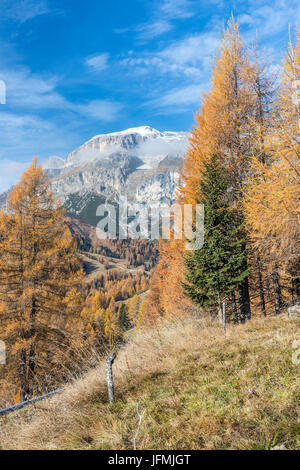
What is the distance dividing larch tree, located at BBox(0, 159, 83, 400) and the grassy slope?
6267mm

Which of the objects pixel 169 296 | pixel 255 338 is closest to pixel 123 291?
pixel 169 296

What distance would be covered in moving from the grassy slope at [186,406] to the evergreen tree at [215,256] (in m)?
3.08

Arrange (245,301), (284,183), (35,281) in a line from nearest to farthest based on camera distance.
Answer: (284,183) → (245,301) → (35,281)

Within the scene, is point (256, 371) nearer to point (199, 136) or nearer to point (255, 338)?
point (255, 338)

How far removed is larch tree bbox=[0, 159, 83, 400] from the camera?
10898 mm

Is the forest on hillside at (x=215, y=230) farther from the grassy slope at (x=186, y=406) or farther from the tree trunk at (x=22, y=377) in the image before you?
the grassy slope at (x=186, y=406)

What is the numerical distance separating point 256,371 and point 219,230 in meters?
6.09

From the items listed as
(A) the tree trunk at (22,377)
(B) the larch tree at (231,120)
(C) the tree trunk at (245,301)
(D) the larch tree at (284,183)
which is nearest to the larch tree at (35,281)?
(A) the tree trunk at (22,377)

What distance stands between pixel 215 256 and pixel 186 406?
5.92 m

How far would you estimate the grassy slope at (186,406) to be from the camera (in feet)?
9.72

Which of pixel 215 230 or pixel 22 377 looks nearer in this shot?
pixel 215 230

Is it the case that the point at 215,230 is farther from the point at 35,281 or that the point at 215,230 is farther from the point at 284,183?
the point at 35,281

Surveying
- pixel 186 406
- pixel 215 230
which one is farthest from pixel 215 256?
pixel 186 406

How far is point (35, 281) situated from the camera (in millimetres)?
11703
